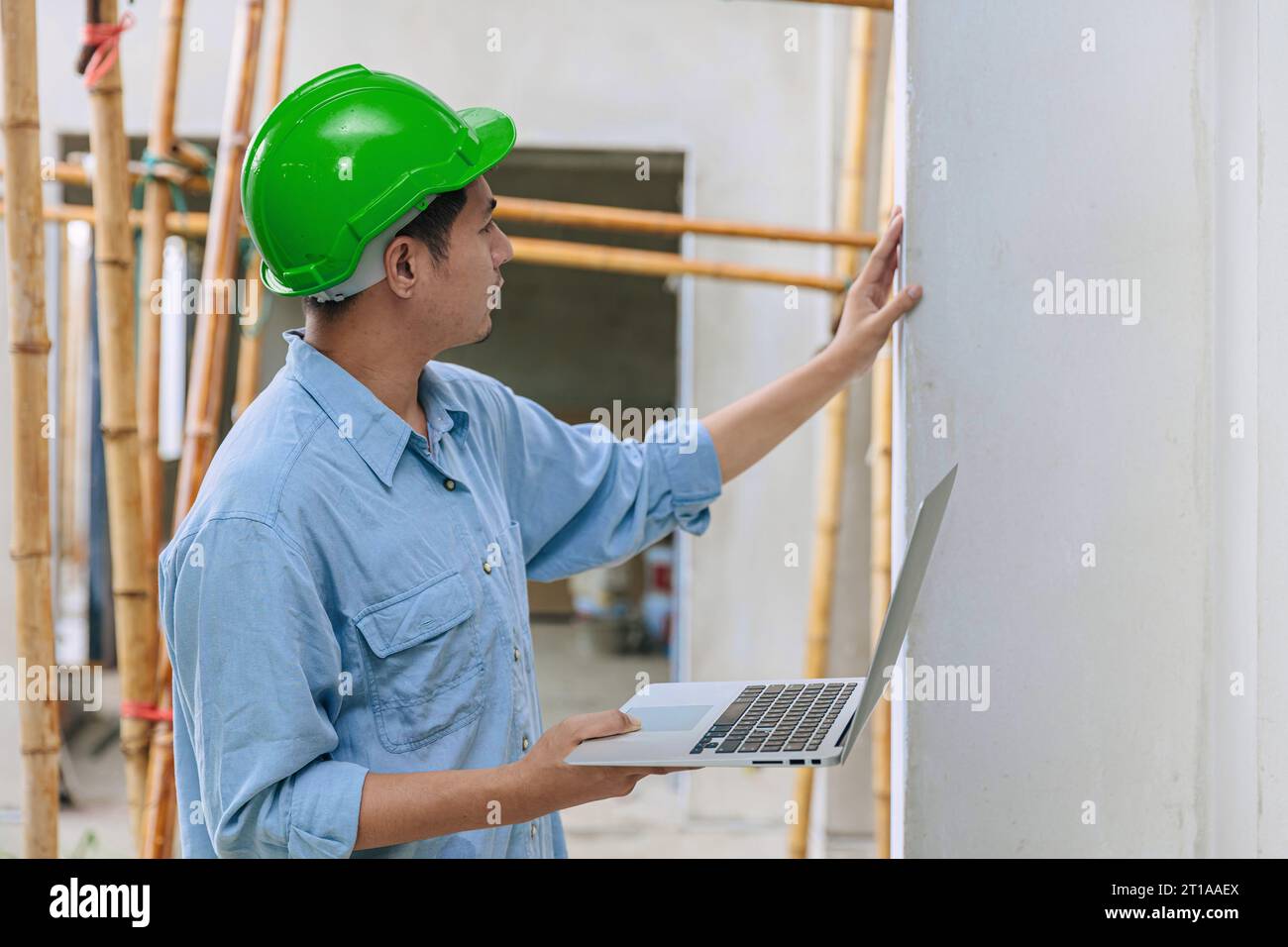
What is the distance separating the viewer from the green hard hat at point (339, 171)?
3.87 feet

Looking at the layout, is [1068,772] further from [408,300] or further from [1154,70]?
[408,300]

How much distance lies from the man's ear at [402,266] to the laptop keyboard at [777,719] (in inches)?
20.8

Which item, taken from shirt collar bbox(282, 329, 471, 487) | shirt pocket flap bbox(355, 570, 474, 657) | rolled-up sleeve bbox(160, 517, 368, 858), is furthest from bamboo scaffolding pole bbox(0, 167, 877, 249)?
rolled-up sleeve bbox(160, 517, 368, 858)

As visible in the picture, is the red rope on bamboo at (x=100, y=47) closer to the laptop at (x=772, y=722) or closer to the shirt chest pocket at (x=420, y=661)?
the shirt chest pocket at (x=420, y=661)

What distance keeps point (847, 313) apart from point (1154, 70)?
1.36 ft

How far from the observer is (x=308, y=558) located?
3.69 ft

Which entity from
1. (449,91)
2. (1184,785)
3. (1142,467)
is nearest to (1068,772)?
(1184,785)

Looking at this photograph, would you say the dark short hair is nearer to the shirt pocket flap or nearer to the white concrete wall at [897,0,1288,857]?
the shirt pocket flap

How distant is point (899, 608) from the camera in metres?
1.06

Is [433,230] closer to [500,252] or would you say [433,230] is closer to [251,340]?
[500,252]

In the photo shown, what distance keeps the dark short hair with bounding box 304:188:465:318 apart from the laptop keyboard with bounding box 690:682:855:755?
0.55 metres

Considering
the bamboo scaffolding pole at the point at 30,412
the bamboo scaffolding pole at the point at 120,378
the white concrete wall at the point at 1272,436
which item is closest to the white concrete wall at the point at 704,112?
the bamboo scaffolding pole at the point at 120,378

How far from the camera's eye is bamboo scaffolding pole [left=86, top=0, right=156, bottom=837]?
193cm

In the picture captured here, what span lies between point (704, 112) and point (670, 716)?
286 centimetres
